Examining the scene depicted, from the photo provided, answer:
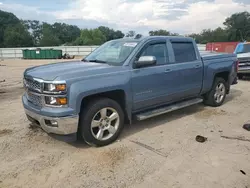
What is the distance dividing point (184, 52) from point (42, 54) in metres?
39.2

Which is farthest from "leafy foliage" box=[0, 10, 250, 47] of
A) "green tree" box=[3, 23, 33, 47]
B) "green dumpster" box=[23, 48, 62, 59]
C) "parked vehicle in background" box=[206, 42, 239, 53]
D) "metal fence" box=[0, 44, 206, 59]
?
"parked vehicle in background" box=[206, 42, 239, 53]

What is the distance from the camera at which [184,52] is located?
5695 millimetres

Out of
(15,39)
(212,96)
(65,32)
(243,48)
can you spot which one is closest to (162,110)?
(212,96)

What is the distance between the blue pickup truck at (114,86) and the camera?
3.81 meters

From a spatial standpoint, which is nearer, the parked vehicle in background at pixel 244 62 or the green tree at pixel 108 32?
the parked vehicle in background at pixel 244 62

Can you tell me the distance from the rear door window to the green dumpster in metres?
36.9

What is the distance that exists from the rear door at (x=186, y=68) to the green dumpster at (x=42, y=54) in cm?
3694

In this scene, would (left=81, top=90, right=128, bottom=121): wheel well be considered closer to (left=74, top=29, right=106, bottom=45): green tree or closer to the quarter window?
the quarter window

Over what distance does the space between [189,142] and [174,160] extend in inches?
30.8

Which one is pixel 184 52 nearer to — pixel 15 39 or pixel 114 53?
pixel 114 53

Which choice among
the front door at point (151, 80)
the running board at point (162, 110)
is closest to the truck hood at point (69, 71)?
the front door at point (151, 80)

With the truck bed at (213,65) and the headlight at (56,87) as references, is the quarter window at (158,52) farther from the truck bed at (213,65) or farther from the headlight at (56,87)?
the headlight at (56,87)

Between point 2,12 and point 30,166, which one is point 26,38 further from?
point 30,166

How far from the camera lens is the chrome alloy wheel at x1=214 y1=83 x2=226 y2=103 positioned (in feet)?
22.1
